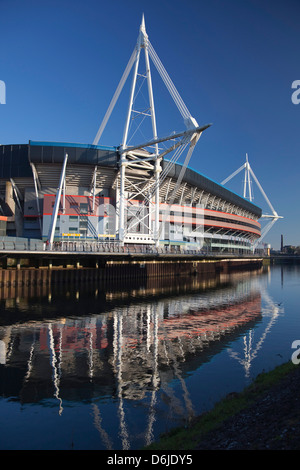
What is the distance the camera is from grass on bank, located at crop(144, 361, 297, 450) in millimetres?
6363

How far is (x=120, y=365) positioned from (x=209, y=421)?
6.15 metres

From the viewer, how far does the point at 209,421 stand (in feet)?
24.1

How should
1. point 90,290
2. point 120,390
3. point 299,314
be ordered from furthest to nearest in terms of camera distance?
point 90,290 → point 299,314 → point 120,390

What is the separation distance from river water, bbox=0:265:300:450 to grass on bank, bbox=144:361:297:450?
656 millimetres

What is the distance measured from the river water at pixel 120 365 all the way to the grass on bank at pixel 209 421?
0.66m

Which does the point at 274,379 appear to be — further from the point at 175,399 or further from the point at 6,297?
the point at 6,297

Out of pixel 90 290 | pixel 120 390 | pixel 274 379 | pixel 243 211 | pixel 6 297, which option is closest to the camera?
pixel 274 379

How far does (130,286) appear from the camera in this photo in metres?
43.8

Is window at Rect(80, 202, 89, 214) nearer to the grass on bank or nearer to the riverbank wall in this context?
the riverbank wall

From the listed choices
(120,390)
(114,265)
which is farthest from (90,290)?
(120,390)

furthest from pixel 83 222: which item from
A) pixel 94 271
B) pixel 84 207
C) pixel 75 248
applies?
pixel 75 248

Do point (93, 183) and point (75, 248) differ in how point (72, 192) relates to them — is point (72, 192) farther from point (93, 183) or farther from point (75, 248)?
point (75, 248)

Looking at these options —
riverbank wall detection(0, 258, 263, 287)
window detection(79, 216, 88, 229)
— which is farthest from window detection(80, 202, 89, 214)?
riverbank wall detection(0, 258, 263, 287)

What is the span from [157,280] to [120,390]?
4097 cm
